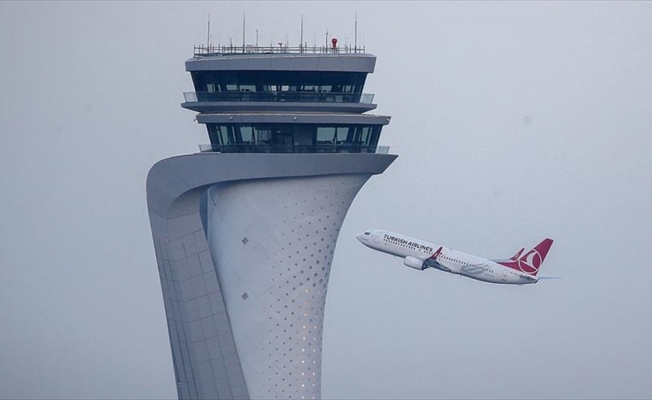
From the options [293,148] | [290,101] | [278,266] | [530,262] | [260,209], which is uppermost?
[530,262]

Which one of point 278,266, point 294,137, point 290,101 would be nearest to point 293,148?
point 294,137

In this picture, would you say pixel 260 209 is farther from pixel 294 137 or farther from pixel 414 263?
pixel 414 263

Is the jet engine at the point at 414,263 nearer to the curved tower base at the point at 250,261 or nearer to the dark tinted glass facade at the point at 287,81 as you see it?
the curved tower base at the point at 250,261

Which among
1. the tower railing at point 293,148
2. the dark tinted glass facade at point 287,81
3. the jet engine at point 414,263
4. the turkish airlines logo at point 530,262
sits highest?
the jet engine at point 414,263

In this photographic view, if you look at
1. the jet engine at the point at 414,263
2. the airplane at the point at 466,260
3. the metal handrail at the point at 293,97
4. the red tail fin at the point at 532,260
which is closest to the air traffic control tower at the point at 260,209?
the metal handrail at the point at 293,97

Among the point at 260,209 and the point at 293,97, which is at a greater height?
the point at 293,97

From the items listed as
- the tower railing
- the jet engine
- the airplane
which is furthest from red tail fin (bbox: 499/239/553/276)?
the tower railing

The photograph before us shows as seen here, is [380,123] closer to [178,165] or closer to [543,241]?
[178,165]
